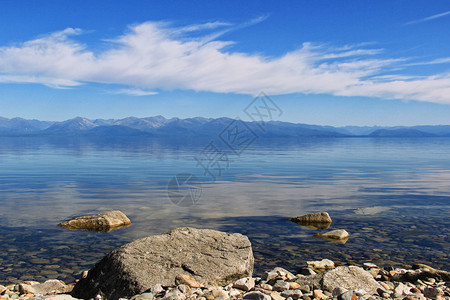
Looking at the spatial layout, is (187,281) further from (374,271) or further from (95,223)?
(95,223)

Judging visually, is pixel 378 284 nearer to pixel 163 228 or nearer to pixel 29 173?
pixel 163 228

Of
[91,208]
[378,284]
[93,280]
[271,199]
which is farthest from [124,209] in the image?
[378,284]

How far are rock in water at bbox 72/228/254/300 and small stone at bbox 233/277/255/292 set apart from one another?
46cm

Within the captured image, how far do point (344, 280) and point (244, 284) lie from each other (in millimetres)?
2455

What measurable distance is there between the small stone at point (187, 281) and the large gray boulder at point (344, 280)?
2.56 meters

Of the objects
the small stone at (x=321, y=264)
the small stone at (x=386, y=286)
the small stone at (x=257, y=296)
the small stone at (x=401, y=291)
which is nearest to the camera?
the small stone at (x=257, y=296)

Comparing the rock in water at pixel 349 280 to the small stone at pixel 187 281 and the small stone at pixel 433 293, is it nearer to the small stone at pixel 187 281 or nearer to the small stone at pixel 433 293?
the small stone at pixel 433 293

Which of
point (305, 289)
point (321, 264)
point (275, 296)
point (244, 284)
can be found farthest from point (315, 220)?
point (275, 296)

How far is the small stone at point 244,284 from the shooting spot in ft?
31.1

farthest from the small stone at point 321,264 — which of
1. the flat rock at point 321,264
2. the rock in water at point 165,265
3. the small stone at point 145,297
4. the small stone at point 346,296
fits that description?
the small stone at point 145,297

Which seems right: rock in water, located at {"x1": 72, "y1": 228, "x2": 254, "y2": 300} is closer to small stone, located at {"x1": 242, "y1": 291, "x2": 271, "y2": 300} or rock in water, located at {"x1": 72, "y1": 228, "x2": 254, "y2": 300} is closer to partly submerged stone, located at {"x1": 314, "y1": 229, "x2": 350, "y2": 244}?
small stone, located at {"x1": 242, "y1": 291, "x2": 271, "y2": 300}

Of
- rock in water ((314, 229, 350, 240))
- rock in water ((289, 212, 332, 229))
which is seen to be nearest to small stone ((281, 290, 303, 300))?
rock in water ((314, 229, 350, 240))

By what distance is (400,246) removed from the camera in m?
15.8

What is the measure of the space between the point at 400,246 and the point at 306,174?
27.7m
